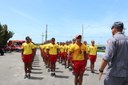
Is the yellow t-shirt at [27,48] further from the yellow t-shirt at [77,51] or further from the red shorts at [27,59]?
the yellow t-shirt at [77,51]

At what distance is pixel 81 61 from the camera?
12.2 metres

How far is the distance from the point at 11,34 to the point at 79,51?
71422 mm

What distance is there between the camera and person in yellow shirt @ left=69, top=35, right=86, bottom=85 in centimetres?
1198

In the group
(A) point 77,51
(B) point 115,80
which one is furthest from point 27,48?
(B) point 115,80

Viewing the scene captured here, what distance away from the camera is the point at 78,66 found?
12.1m

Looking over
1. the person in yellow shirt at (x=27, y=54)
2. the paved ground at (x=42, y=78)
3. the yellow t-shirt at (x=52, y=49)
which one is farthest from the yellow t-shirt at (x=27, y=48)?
the yellow t-shirt at (x=52, y=49)

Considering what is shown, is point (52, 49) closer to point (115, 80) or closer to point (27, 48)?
point (27, 48)

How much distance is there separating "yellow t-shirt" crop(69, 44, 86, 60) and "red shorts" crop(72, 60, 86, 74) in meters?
0.13

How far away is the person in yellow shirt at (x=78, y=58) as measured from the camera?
11984 millimetres

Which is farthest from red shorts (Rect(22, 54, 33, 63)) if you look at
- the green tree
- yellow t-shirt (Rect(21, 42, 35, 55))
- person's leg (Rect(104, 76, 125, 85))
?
the green tree

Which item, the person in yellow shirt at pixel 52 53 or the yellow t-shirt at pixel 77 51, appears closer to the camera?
the yellow t-shirt at pixel 77 51

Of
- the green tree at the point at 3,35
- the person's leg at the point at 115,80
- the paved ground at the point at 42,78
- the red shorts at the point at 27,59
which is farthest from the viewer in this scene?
the green tree at the point at 3,35

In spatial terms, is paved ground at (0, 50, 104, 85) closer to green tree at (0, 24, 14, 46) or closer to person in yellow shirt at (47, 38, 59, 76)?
person in yellow shirt at (47, 38, 59, 76)

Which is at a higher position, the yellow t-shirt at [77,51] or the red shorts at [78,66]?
the yellow t-shirt at [77,51]
